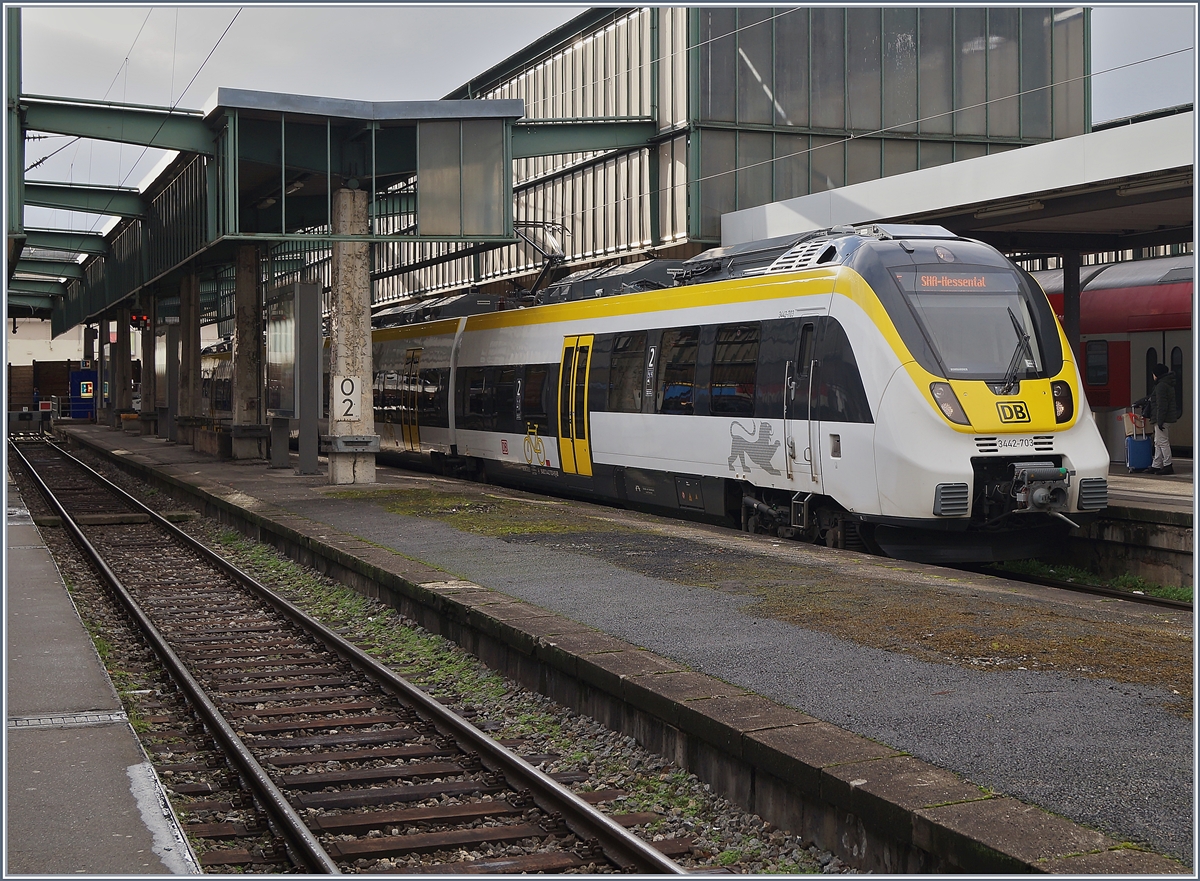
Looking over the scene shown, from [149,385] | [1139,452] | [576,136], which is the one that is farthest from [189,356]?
[1139,452]

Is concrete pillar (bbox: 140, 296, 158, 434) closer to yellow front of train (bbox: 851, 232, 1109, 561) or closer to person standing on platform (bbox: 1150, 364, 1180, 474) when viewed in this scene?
person standing on platform (bbox: 1150, 364, 1180, 474)

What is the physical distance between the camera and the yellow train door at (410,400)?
2544 cm

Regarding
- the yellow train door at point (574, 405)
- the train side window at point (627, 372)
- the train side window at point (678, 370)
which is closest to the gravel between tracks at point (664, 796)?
the train side window at point (678, 370)

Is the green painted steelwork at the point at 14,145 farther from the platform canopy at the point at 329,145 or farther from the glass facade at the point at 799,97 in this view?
the glass facade at the point at 799,97

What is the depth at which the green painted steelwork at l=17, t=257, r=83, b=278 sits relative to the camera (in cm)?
4907

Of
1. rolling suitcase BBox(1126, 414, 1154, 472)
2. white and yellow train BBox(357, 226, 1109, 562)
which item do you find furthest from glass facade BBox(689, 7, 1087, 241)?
white and yellow train BBox(357, 226, 1109, 562)

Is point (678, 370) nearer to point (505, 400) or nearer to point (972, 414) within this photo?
point (972, 414)

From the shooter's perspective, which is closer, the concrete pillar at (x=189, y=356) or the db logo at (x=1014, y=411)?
the db logo at (x=1014, y=411)

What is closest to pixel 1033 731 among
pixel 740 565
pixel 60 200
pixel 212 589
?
pixel 740 565

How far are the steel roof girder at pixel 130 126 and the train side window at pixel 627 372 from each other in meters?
9.79

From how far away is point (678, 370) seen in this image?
15406 mm

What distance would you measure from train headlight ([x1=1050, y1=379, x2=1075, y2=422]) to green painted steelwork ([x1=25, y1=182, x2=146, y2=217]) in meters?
27.7

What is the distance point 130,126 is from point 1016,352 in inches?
650

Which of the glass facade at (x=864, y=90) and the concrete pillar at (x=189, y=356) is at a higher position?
the glass facade at (x=864, y=90)
